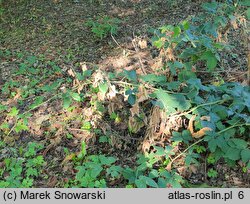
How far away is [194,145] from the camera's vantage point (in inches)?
124

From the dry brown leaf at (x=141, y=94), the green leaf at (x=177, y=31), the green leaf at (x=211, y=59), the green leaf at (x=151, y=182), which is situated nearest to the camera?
the green leaf at (x=151, y=182)

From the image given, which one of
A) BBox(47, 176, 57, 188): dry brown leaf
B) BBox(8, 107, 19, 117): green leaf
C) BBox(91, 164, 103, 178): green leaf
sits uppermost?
BBox(91, 164, 103, 178): green leaf

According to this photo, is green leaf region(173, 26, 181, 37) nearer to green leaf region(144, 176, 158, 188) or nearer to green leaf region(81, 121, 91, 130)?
green leaf region(81, 121, 91, 130)

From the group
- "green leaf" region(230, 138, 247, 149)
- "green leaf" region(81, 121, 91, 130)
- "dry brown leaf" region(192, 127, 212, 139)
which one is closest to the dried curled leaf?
"dry brown leaf" region(192, 127, 212, 139)

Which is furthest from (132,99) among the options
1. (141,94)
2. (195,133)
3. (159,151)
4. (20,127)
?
(20,127)

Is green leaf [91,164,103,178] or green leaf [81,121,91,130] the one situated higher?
green leaf [91,164,103,178]

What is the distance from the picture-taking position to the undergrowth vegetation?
2.99 meters

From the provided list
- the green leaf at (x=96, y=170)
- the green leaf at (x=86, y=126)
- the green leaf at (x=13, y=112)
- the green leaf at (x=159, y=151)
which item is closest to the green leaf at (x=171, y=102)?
the green leaf at (x=159, y=151)

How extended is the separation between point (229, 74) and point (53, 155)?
1926 millimetres

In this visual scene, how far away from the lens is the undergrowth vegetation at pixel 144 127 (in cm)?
299

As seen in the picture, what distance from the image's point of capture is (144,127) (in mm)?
3553

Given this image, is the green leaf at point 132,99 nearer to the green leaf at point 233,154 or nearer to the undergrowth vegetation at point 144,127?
the undergrowth vegetation at point 144,127

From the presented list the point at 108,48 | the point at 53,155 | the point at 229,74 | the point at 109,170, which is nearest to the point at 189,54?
the point at 229,74

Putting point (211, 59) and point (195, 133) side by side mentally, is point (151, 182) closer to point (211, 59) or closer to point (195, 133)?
point (195, 133)
